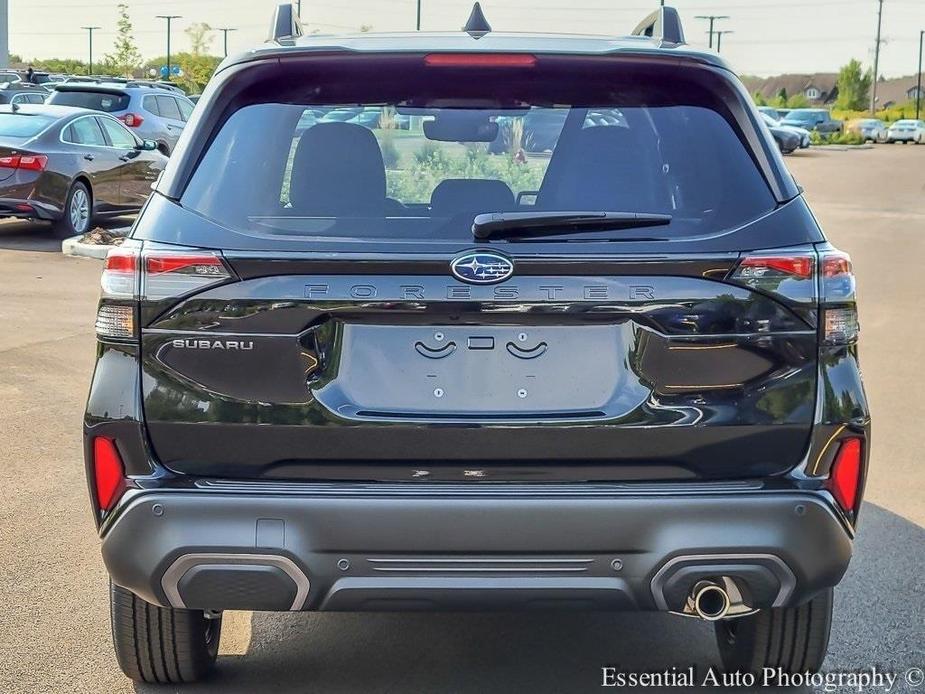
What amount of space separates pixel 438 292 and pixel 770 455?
0.88 metres

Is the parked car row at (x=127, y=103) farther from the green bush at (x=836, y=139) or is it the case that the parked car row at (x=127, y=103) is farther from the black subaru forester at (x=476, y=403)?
the green bush at (x=836, y=139)

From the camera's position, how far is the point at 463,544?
10.5ft

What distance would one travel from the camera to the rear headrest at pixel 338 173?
3455 mm

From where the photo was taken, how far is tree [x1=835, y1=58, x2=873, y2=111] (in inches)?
5128

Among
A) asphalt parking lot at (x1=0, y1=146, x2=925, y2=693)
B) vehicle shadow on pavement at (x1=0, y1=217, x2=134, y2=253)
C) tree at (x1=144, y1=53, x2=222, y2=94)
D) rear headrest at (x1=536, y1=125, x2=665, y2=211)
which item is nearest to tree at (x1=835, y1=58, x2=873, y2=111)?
tree at (x1=144, y1=53, x2=222, y2=94)

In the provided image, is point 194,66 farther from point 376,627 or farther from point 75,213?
point 376,627

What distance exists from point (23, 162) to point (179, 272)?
13319 millimetres

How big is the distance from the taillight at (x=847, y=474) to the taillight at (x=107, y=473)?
171 cm

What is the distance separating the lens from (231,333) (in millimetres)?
3264

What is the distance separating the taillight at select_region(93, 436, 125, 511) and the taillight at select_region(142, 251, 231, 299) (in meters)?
0.38

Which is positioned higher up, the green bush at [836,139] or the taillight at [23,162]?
the taillight at [23,162]

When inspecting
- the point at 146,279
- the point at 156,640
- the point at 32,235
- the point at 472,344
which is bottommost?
the point at 32,235

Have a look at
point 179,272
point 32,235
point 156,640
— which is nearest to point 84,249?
point 32,235

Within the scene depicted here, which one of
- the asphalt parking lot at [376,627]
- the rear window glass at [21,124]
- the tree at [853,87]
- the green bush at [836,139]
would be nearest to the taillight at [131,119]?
the rear window glass at [21,124]
